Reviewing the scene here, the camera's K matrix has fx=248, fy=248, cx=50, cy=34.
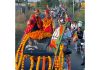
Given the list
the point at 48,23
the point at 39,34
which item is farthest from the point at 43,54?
the point at 48,23

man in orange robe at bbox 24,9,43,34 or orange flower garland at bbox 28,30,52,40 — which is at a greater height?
man in orange robe at bbox 24,9,43,34

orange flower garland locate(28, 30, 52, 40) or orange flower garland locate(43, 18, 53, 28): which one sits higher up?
orange flower garland locate(43, 18, 53, 28)

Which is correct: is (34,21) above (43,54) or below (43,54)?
above

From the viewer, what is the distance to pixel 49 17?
7.45 feet

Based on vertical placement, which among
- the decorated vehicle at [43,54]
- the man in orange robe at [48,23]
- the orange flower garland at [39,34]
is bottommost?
the decorated vehicle at [43,54]

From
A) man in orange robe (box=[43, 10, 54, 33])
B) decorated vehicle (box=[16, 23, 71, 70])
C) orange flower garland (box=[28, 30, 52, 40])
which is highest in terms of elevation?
man in orange robe (box=[43, 10, 54, 33])

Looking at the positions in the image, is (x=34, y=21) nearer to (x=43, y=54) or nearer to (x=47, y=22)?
(x=47, y=22)

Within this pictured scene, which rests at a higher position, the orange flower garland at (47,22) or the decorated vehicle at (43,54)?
the orange flower garland at (47,22)

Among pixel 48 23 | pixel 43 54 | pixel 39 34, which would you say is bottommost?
pixel 43 54

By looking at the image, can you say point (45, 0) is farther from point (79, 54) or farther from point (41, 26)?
point (79, 54)
